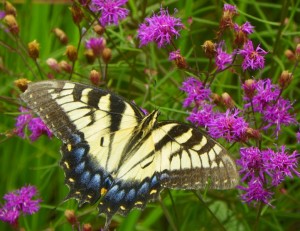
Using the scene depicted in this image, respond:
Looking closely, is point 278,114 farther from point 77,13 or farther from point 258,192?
point 77,13

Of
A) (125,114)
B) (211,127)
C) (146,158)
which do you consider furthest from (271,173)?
(125,114)

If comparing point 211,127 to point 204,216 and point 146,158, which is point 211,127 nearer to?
point 146,158

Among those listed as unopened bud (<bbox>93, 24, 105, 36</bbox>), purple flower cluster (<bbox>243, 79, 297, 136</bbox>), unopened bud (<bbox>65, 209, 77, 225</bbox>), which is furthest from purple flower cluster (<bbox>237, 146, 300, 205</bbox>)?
unopened bud (<bbox>93, 24, 105, 36</bbox>)

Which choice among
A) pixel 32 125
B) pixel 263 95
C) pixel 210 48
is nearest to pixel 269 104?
pixel 263 95

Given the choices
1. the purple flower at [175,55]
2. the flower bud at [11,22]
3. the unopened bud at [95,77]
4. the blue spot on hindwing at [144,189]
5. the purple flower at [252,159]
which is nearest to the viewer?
the purple flower at [252,159]

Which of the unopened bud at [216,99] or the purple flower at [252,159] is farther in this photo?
the unopened bud at [216,99]

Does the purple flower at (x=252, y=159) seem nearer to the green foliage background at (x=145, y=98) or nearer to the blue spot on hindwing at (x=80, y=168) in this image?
the green foliage background at (x=145, y=98)

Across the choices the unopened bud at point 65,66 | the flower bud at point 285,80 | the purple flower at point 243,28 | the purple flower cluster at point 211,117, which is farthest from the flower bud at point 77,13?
the flower bud at point 285,80
